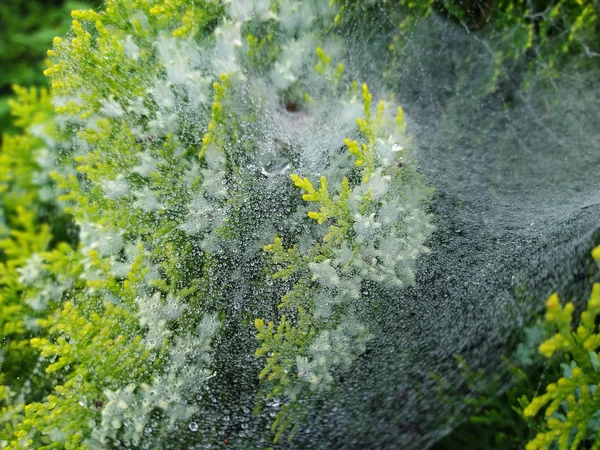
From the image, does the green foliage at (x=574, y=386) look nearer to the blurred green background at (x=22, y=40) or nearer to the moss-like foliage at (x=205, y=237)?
the moss-like foliage at (x=205, y=237)

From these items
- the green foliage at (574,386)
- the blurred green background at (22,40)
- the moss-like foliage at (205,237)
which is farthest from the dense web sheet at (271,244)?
the blurred green background at (22,40)

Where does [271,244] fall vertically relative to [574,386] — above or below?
above

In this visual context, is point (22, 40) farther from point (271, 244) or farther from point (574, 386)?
point (574, 386)

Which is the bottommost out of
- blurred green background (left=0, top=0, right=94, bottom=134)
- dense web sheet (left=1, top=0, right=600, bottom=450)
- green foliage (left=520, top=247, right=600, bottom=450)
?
green foliage (left=520, top=247, right=600, bottom=450)

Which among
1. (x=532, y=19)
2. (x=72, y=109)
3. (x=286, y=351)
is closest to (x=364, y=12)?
(x=532, y=19)

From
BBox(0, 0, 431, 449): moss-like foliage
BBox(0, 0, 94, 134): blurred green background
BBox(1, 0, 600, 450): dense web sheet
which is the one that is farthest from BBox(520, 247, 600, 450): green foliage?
BBox(0, 0, 94, 134): blurred green background

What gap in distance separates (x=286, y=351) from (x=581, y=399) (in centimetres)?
92

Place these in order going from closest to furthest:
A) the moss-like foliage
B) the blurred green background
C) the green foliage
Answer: the green foliage
the moss-like foliage
the blurred green background

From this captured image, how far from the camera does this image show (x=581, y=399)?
138cm

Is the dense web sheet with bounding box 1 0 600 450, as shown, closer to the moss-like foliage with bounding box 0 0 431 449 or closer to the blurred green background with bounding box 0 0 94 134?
the moss-like foliage with bounding box 0 0 431 449

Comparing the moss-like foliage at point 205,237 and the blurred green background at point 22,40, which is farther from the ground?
the blurred green background at point 22,40

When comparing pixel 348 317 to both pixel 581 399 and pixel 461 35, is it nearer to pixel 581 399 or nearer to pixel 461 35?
pixel 581 399

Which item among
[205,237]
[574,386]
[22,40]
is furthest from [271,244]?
[22,40]

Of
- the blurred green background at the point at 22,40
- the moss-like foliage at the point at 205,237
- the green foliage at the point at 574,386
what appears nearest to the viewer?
the green foliage at the point at 574,386
